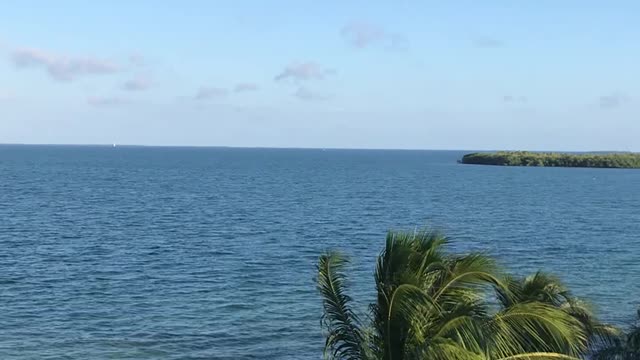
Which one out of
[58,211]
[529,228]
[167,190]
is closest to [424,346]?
[529,228]

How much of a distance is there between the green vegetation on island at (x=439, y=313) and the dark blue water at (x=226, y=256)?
16716 millimetres

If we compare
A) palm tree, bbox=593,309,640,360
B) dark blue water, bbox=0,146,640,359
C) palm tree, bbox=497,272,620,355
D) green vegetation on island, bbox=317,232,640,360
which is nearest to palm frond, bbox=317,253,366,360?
green vegetation on island, bbox=317,232,640,360

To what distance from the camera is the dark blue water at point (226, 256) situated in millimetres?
29594

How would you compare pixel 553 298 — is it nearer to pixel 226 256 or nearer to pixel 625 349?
pixel 625 349

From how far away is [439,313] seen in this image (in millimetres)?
9945

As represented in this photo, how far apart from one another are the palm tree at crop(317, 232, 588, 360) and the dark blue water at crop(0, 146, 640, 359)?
16.8 m

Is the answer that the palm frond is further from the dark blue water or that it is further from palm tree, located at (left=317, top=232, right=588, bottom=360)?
the dark blue water

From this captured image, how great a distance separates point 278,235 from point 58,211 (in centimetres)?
2907

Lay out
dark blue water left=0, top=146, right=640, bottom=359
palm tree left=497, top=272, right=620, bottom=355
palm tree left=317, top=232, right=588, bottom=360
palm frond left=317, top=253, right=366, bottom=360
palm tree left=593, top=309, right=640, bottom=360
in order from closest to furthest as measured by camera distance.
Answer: palm tree left=317, top=232, right=588, bottom=360 < palm frond left=317, top=253, right=366, bottom=360 < palm tree left=497, top=272, right=620, bottom=355 < palm tree left=593, top=309, right=640, bottom=360 < dark blue water left=0, top=146, right=640, bottom=359

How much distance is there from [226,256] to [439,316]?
40.0 meters

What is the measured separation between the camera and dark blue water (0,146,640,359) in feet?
97.1

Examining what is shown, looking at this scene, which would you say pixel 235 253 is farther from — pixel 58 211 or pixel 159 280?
pixel 58 211

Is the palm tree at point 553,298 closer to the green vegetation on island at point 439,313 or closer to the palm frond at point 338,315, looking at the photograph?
the green vegetation on island at point 439,313

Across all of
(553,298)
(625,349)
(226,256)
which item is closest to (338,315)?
(553,298)
